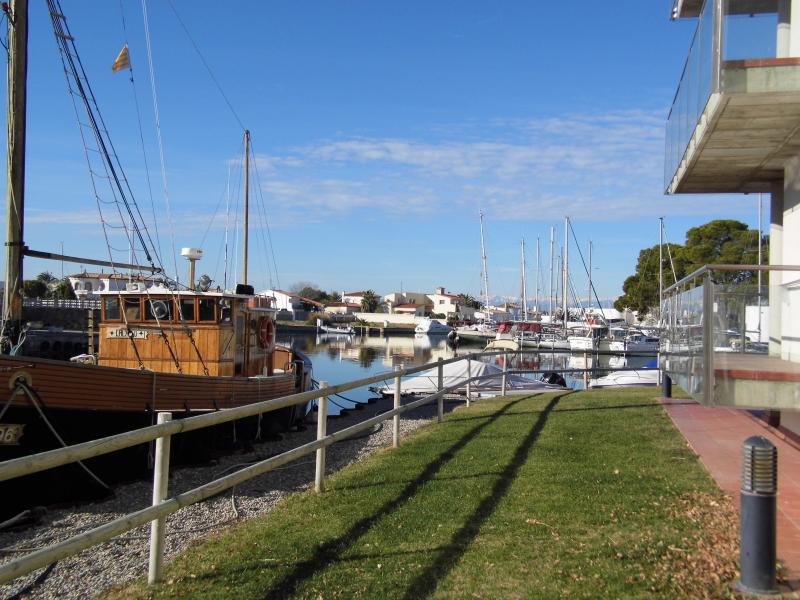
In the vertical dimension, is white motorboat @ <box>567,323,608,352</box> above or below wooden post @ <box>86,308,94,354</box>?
below

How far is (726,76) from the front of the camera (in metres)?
6.95

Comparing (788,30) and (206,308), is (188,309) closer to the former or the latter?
(206,308)

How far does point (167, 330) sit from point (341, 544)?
9943 mm

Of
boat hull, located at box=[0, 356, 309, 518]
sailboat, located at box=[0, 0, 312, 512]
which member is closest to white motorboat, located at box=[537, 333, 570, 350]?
sailboat, located at box=[0, 0, 312, 512]

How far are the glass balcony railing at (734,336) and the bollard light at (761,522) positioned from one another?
7.17 ft

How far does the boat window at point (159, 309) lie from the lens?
1429 cm

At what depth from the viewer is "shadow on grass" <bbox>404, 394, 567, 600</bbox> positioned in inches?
182

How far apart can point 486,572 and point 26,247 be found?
10664mm

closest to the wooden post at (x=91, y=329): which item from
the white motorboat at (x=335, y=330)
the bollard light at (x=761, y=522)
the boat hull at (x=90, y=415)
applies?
the boat hull at (x=90, y=415)

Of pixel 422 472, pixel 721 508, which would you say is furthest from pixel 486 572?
pixel 422 472

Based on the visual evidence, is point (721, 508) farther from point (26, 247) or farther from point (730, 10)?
point (26, 247)

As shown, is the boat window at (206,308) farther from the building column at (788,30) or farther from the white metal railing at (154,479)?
the building column at (788,30)

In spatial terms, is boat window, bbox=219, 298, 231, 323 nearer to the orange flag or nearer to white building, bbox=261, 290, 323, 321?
the orange flag

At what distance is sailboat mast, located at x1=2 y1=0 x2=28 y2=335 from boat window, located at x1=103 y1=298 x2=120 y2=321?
2.23 meters
